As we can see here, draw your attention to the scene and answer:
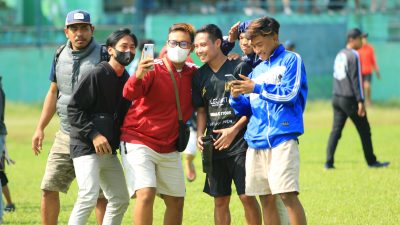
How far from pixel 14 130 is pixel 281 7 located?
11.6 metres

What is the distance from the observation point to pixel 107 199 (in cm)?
988

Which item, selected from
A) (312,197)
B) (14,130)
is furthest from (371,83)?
(312,197)

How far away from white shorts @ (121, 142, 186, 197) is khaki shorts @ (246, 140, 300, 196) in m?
0.80

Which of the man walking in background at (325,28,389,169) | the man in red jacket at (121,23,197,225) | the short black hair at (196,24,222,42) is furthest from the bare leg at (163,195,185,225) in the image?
the man walking in background at (325,28,389,169)

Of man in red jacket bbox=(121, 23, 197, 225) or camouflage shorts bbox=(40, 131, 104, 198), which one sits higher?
man in red jacket bbox=(121, 23, 197, 225)

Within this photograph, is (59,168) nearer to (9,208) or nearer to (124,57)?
(124,57)

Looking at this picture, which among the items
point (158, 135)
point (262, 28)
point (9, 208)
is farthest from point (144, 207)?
point (9, 208)

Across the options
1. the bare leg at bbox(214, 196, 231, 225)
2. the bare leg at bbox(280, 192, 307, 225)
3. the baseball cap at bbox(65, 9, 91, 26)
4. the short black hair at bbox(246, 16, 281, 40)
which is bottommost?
the bare leg at bbox(214, 196, 231, 225)

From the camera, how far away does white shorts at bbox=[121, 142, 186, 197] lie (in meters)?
9.26

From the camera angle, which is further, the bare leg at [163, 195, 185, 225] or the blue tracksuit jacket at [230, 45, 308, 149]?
the bare leg at [163, 195, 185, 225]

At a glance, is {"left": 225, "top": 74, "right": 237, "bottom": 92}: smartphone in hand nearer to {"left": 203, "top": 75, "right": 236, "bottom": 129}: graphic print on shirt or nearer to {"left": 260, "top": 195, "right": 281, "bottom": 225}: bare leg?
{"left": 203, "top": 75, "right": 236, "bottom": 129}: graphic print on shirt

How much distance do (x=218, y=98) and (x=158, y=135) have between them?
703mm

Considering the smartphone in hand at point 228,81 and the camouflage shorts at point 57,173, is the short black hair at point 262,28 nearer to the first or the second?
the smartphone in hand at point 228,81

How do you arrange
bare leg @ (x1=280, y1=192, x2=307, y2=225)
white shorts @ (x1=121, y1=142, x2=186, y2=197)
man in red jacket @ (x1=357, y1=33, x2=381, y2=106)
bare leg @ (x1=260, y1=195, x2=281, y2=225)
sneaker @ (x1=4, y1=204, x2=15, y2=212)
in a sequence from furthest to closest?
man in red jacket @ (x1=357, y1=33, x2=381, y2=106)
sneaker @ (x1=4, y1=204, x2=15, y2=212)
white shorts @ (x1=121, y1=142, x2=186, y2=197)
bare leg @ (x1=260, y1=195, x2=281, y2=225)
bare leg @ (x1=280, y1=192, x2=307, y2=225)
